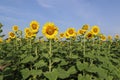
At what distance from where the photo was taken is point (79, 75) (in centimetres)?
688

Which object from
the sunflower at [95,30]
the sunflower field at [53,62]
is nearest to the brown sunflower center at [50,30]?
the sunflower field at [53,62]

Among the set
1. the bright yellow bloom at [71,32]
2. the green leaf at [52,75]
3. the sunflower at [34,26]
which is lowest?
the green leaf at [52,75]

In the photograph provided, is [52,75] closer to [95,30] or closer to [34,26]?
[34,26]

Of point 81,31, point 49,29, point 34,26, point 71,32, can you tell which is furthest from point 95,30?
point 49,29

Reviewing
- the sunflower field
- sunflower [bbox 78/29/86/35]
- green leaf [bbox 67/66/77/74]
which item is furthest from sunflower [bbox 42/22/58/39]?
sunflower [bbox 78/29/86/35]

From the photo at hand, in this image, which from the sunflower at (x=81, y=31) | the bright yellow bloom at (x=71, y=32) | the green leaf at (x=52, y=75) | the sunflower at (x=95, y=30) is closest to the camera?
the green leaf at (x=52, y=75)

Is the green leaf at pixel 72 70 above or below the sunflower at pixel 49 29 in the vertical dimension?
below

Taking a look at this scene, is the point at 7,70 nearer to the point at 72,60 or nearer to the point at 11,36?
the point at 72,60

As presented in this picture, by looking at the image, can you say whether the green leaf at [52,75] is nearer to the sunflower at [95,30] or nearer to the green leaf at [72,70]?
the green leaf at [72,70]

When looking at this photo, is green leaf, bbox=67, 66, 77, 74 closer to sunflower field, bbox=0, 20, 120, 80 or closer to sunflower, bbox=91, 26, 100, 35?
sunflower field, bbox=0, 20, 120, 80

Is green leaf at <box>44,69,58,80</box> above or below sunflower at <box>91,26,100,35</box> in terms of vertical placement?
below

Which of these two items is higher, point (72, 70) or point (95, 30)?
point (95, 30)

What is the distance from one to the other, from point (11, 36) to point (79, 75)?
467 centimetres

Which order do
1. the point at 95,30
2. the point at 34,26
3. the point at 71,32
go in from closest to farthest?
the point at 34,26
the point at 71,32
the point at 95,30
